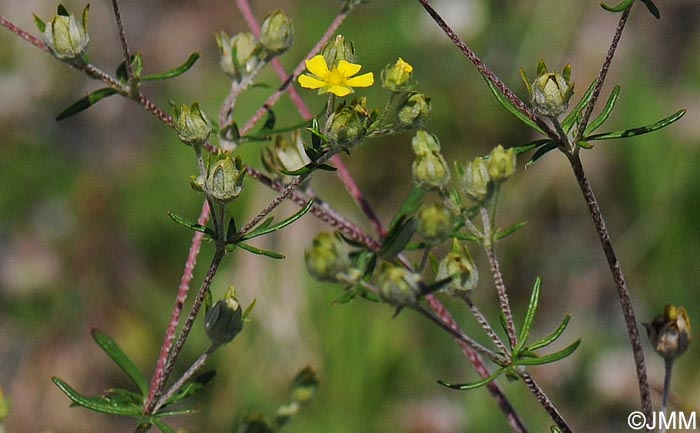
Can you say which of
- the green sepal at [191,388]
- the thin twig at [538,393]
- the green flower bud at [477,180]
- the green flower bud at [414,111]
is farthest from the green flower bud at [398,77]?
the green sepal at [191,388]

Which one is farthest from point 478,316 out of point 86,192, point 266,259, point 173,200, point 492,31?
point 492,31

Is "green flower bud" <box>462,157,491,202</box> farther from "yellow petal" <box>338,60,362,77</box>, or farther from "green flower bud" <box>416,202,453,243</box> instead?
"yellow petal" <box>338,60,362,77</box>

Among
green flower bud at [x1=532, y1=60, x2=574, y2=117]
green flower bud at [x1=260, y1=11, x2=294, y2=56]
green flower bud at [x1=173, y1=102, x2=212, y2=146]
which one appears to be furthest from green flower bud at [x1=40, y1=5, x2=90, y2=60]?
green flower bud at [x1=532, y1=60, x2=574, y2=117]

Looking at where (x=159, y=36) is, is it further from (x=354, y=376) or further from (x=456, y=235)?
(x=456, y=235)

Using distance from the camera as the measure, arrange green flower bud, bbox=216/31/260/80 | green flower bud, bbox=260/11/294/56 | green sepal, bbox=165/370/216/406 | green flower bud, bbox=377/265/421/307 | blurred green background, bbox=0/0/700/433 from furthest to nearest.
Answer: blurred green background, bbox=0/0/700/433 → green flower bud, bbox=216/31/260/80 → green flower bud, bbox=260/11/294/56 → green sepal, bbox=165/370/216/406 → green flower bud, bbox=377/265/421/307

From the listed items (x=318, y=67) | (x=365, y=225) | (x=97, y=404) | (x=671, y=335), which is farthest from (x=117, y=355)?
(x=365, y=225)

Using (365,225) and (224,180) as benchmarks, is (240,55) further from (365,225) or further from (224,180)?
(365,225)
